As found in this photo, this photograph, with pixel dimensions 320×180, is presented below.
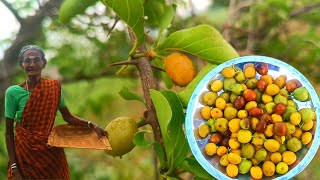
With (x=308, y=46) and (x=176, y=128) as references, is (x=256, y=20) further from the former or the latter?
(x=176, y=128)

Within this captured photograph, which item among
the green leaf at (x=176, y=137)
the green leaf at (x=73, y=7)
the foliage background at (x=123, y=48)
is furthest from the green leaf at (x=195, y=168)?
→ the foliage background at (x=123, y=48)

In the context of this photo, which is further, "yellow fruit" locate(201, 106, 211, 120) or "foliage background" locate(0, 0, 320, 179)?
"foliage background" locate(0, 0, 320, 179)

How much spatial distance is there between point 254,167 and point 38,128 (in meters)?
0.21

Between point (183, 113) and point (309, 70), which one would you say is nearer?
point (183, 113)

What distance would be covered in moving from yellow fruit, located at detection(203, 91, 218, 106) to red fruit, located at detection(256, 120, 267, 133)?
2.0 inches

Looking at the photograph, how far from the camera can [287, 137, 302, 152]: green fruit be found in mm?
527

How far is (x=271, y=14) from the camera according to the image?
115cm

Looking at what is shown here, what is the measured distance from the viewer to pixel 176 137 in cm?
57

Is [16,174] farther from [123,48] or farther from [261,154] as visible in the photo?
[123,48]

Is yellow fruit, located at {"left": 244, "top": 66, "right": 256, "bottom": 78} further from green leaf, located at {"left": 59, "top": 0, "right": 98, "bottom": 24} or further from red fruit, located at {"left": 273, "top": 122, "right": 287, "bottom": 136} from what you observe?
green leaf, located at {"left": 59, "top": 0, "right": 98, "bottom": 24}

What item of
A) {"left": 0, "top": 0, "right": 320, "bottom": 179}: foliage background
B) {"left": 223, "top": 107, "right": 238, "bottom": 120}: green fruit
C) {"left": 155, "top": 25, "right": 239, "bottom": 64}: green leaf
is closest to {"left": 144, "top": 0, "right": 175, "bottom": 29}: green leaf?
{"left": 155, "top": 25, "right": 239, "bottom": 64}: green leaf

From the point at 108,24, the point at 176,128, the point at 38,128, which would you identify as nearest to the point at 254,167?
the point at 176,128

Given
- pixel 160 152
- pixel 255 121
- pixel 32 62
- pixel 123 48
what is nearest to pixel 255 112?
pixel 255 121

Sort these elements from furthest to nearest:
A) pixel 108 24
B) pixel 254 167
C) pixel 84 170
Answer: pixel 84 170, pixel 108 24, pixel 254 167
